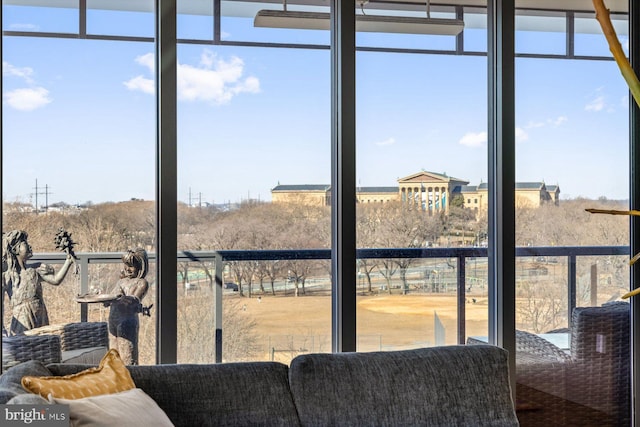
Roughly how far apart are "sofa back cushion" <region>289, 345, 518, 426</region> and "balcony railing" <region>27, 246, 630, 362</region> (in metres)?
0.96

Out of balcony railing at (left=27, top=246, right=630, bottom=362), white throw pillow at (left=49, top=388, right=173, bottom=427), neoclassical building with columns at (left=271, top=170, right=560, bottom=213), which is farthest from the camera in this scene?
neoclassical building with columns at (left=271, top=170, right=560, bottom=213)

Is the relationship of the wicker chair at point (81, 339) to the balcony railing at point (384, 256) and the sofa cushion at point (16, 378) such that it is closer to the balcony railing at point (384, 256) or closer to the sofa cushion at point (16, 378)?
the balcony railing at point (384, 256)

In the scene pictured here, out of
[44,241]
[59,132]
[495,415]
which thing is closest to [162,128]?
[59,132]

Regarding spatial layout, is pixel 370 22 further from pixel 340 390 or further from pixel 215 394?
pixel 215 394

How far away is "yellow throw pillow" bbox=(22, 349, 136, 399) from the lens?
2.00m

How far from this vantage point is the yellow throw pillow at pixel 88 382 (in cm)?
200

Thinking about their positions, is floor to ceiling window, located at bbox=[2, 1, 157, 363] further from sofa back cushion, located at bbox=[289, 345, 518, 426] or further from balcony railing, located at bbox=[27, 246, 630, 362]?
sofa back cushion, located at bbox=[289, 345, 518, 426]

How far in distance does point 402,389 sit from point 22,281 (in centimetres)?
181

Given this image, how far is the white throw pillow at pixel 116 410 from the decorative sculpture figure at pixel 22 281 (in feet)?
4.18

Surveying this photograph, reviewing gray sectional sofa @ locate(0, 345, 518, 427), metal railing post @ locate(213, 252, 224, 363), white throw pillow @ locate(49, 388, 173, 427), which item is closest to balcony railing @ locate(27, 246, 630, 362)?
metal railing post @ locate(213, 252, 224, 363)
